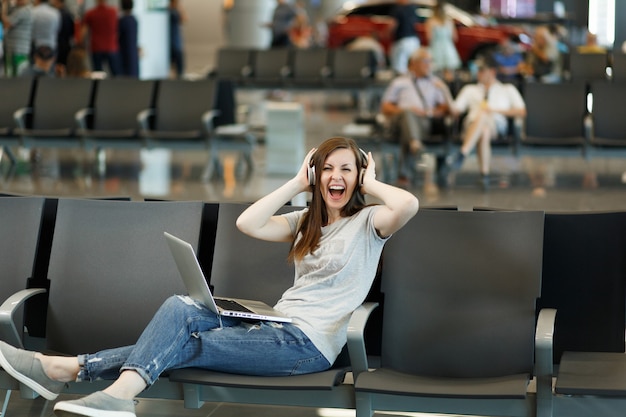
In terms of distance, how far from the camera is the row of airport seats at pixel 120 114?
31.9ft

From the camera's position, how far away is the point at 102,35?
1352 cm

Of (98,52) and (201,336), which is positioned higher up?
(98,52)

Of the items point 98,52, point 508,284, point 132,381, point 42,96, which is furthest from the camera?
point 98,52

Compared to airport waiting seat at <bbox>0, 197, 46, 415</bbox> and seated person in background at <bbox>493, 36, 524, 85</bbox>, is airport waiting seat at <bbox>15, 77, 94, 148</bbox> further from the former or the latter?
airport waiting seat at <bbox>0, 197, 46, 415</bbox>

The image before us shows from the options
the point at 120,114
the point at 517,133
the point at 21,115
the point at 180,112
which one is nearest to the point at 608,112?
the point at 517,133

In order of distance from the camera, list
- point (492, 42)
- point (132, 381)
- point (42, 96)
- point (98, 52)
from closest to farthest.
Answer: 1. point (132, 381)
2. point (42, 96)
3. point (98, 52)
4. point (492, 42)

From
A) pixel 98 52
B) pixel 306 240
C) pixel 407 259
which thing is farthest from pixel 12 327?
pixel 98 52

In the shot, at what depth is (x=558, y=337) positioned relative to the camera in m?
3.75

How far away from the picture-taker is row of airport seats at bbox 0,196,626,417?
11.1 feet

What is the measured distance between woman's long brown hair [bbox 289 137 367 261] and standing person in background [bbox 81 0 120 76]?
10111 millimetres

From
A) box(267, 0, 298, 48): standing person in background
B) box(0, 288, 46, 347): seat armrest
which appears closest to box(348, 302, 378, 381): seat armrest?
box(0, 288, 46, 347): seat armrest

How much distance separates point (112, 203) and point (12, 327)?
0.58m

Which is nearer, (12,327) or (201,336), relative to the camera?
(201,336)

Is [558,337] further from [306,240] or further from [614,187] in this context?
[614,187]
